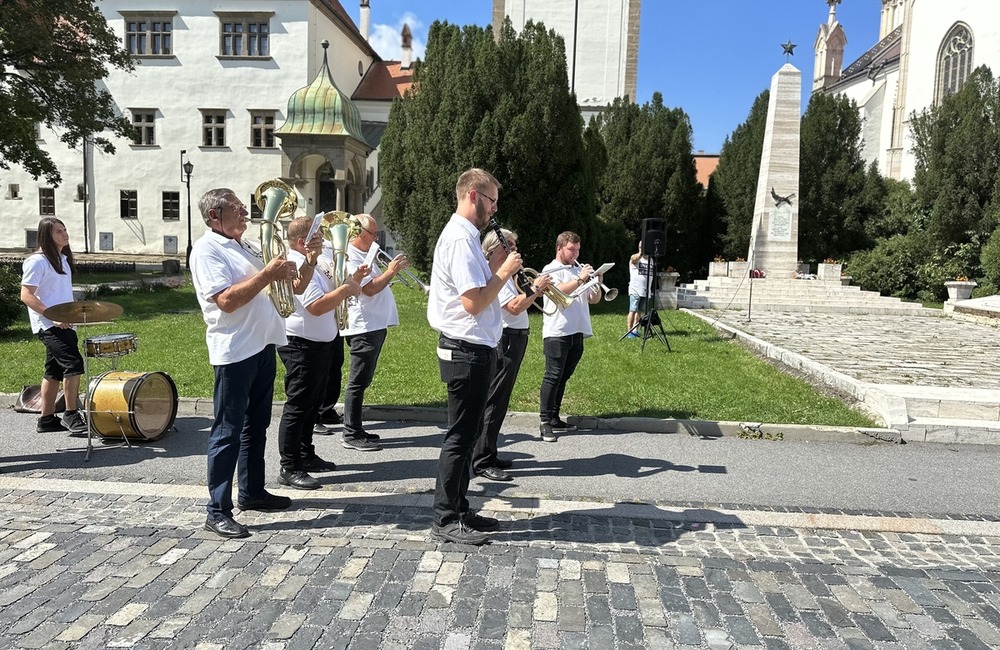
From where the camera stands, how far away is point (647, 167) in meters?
26.7

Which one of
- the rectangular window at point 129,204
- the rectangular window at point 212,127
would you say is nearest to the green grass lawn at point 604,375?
the rectangular window at point 212,127

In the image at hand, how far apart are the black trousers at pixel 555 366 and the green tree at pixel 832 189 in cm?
2458

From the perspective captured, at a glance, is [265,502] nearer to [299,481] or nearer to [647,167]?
[299,481]

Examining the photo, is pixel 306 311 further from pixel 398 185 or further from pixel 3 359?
pixel 398 185

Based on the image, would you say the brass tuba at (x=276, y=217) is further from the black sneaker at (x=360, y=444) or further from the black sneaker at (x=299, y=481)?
the black sneaker at (x=360, y=444)

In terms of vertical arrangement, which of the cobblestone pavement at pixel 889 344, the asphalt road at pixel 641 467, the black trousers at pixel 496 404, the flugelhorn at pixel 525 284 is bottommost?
the asphalt road at pixel 641 467

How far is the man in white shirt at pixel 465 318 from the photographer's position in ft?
12.8

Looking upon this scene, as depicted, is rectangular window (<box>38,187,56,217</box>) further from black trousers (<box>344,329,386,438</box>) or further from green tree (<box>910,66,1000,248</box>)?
green tree (<box>910,66,1000,248</box>)

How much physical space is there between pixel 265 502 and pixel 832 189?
28822 millimetres

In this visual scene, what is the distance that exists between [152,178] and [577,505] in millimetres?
36669

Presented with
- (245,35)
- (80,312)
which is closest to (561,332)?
(80,312)

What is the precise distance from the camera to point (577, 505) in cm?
483

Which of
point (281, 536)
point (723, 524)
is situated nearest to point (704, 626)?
point (723, 524)

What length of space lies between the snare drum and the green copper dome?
27.3 metres
